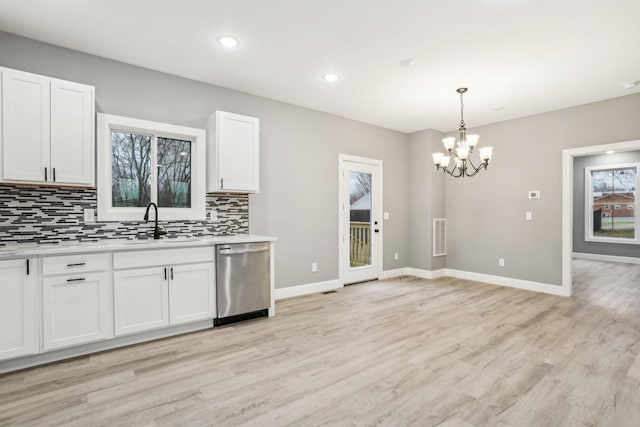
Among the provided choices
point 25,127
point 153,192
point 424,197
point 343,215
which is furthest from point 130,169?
point 424,197

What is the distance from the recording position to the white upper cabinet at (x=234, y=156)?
3764 millimetres

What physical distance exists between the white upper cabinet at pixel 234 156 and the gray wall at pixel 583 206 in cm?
813

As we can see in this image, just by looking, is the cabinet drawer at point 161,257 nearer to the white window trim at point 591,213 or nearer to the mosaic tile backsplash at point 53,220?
the mosaic tile backsplash at point 53,220

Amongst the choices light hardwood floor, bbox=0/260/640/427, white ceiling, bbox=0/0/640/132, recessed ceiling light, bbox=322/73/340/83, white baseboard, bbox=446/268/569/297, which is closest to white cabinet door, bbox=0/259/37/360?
light hardwood floor, bbox=0/260/640/427

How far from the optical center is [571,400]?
7.01 feet

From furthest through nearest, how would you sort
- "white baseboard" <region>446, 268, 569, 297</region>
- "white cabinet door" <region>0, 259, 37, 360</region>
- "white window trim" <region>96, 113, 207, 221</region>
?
"white baseboard" <region>446, 268, 569, 297</region> < "white window trim" <region>96, 113, 207, 221</region> < "white cabinet door" <region>0, 259, 37, 360</region>

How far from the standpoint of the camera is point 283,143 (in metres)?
4.65

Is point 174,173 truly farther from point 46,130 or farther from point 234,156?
point 46,130

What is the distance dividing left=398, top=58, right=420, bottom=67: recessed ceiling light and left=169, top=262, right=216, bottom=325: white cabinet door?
9.49 feet

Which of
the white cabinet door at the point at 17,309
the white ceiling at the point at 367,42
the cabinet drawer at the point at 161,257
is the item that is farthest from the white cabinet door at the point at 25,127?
the cabinet drawer at the point at 161,257

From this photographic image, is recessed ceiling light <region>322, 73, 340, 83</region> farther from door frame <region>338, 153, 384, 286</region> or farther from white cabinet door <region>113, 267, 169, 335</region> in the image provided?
white cabinet door <region>113, 267, 169, 335</region>

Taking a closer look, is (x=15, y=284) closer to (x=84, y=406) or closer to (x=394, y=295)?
(x=84, y=406)

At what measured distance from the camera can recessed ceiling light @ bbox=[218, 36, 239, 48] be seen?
298cm

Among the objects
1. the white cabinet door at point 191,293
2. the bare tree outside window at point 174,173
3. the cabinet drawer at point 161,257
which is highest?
the bare tree outside window at point 174,173
